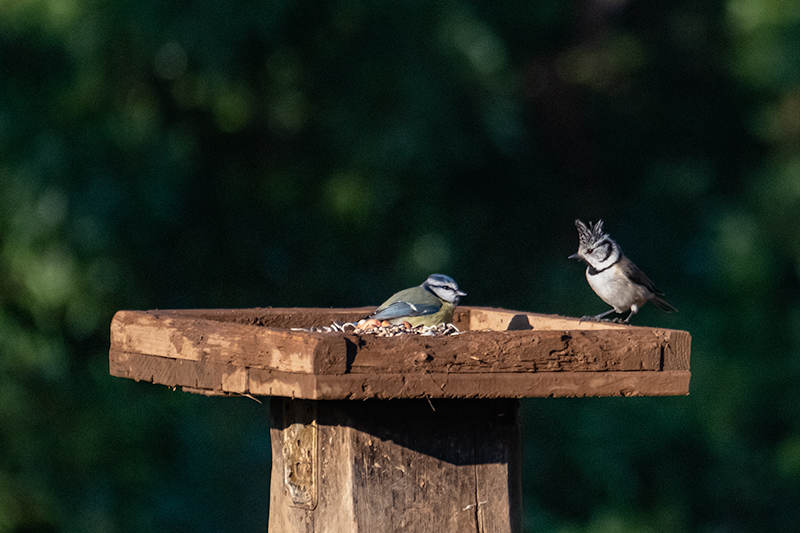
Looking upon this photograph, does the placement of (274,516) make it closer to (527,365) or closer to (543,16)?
(527,365)

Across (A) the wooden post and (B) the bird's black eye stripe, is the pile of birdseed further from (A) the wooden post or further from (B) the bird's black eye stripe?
(B) the bird's black eye stripe

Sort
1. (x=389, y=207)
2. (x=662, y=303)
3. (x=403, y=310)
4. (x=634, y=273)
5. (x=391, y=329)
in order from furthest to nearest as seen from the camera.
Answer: (x=389, y=207) < (x=662, y=303) < (x=634, y=273) < (x=403, y=310) < (x=391, y=329)

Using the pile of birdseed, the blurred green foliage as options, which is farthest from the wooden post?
the blurred green foliage

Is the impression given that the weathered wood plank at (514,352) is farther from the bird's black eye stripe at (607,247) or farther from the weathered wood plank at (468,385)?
the bird's black eye stripe at (607,247)

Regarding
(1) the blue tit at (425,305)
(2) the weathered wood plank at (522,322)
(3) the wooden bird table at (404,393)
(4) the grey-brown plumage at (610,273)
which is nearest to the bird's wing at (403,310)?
(1) the blue tit at (425,305)

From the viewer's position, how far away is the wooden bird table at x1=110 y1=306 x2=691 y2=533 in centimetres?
182

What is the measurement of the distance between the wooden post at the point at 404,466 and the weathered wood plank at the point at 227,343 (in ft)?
0.63

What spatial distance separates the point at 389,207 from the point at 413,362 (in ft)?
14.4

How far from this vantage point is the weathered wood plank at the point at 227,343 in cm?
177

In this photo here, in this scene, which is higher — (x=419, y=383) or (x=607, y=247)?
(x=607, y=247)

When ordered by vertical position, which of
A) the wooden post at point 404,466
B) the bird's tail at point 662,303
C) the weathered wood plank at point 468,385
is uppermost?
the bird's tail at point 662,303

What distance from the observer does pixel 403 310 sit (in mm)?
2605

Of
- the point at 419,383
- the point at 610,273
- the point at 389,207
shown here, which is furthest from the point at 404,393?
the point at 389,207

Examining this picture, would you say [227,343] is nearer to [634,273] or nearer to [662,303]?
[634,273]
